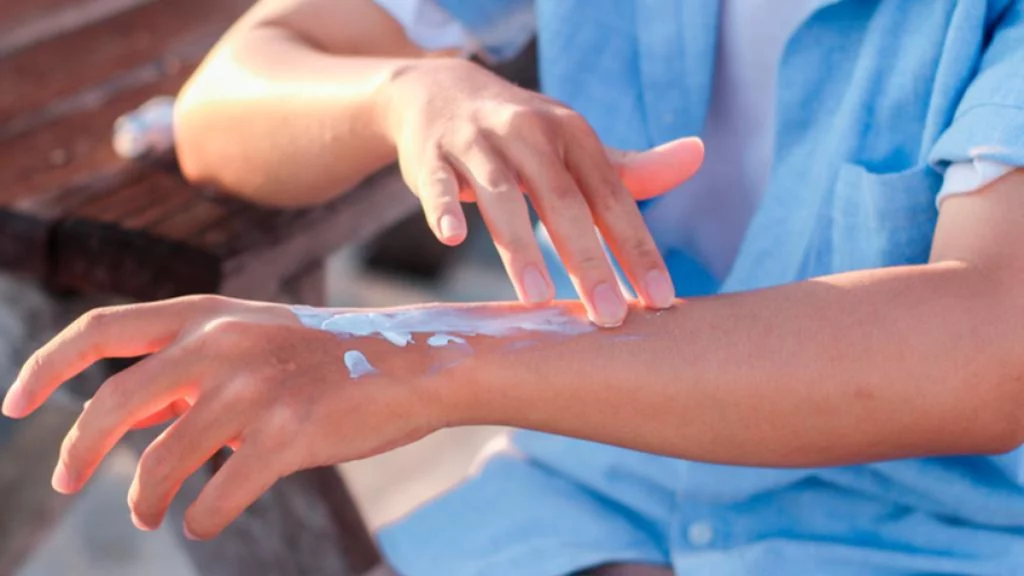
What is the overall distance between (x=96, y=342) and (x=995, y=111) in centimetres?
64

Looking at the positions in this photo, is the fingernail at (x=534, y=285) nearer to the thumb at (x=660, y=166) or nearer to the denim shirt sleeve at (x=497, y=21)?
the thumb at (x=660, y=166)

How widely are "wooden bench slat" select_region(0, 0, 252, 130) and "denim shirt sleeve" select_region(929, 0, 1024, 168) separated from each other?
3.30 ft

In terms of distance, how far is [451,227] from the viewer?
80cm

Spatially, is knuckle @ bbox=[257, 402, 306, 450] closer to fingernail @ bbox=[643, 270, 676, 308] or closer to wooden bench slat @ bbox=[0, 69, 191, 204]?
fingernail @ bbox=[643, 270, 676, 308]

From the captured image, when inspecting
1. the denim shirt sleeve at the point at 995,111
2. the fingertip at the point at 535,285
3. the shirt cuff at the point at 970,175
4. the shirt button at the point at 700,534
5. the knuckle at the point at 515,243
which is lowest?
the shirt button at the point at 700,534

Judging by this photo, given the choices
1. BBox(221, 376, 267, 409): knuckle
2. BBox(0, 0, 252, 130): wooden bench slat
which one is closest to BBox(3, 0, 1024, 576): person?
BBox(221, 376, 267, 409): knuckle

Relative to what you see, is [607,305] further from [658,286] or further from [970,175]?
[970,175]

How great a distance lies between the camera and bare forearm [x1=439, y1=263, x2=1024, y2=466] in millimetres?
794

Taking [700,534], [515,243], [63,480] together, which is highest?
[515,243]

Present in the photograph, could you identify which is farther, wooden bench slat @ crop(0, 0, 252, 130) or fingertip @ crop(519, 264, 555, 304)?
wooden bench slat @ crop(0, 0, 252, 130)

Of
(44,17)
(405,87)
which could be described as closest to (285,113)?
(405,87)

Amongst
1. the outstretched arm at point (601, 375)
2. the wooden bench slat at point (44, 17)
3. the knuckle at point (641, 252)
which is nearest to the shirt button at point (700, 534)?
the outstretched arm at point (601, 375)

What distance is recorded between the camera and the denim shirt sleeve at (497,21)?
1206 millimetres

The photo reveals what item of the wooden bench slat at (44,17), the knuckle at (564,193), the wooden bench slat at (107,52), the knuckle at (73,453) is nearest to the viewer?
the knuckle at (73,453)
